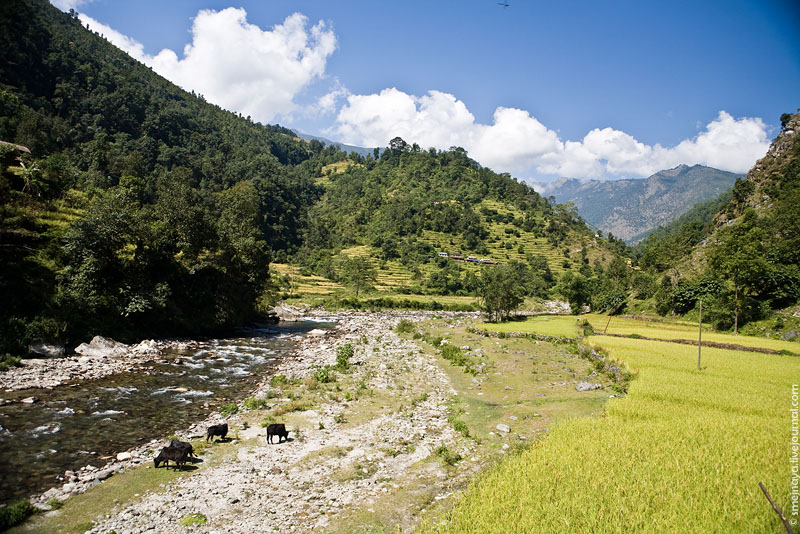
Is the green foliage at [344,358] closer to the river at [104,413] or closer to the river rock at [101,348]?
the river at [104,413]

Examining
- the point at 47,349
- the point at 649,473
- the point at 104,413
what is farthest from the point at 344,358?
the point at 649,473

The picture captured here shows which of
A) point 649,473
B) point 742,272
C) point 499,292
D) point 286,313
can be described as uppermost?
point 742,272

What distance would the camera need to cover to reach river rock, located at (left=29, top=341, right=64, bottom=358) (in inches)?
829

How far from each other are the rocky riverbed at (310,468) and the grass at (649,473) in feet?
6.67

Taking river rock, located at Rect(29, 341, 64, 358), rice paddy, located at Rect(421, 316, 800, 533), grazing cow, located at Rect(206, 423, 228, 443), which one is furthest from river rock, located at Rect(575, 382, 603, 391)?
river rock, located at Rect(29, 341, 64, 358)

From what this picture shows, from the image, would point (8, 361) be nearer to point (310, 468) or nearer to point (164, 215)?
point (164, 215)

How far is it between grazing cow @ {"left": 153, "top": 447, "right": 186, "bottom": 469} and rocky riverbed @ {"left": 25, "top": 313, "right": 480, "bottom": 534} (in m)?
0.54

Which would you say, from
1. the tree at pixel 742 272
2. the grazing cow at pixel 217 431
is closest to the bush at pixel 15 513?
the grazing cow at pixel 217 431

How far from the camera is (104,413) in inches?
600

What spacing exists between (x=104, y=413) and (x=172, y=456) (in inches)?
272

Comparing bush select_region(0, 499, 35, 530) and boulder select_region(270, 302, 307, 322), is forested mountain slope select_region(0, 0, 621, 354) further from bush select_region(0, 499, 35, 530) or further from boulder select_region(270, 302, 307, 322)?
bush select_region(0, 499, 35, 530)

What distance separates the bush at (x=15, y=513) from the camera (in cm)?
811

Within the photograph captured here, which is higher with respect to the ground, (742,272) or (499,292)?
(742,272)

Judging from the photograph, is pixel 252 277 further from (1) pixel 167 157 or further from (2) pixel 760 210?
(2) pixel 760 210
